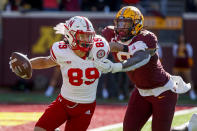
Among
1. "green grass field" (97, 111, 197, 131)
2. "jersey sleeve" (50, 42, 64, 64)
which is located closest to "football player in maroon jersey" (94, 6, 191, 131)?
"jersey sleeve" (50, 42, 64, 64)

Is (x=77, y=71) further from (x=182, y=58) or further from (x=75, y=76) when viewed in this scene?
(x=182, y=58)

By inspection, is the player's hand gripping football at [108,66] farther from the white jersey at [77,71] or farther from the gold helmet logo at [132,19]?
the gold helmet logo at [132,19]

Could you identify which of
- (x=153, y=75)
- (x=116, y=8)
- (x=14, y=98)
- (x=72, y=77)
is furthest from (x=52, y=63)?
(x=116, y=8)

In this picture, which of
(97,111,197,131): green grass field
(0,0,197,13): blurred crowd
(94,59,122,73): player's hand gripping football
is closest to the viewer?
(94,59,122,73): player's hand gripping football

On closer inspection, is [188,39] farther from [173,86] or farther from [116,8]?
[173,86]

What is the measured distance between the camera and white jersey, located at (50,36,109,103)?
5.45m

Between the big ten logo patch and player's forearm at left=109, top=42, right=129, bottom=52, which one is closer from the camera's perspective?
player's forearm at left=109, top=42, right=129, bottom=52

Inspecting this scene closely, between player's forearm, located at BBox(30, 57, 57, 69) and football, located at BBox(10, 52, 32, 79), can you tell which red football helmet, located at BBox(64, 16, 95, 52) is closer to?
player's forearm, located at BBox(30, 57, 57, 69)

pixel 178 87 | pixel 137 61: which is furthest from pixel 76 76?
pixel 178 87

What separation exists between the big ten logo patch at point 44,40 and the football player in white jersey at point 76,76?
8.69 meters

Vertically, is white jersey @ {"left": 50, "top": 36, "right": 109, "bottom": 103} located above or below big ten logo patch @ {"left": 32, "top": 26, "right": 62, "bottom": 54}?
above

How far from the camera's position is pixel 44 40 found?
14273 mm

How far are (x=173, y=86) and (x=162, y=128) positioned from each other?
565 millimetres

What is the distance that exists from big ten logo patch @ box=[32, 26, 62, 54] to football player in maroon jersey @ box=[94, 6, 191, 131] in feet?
27.6
